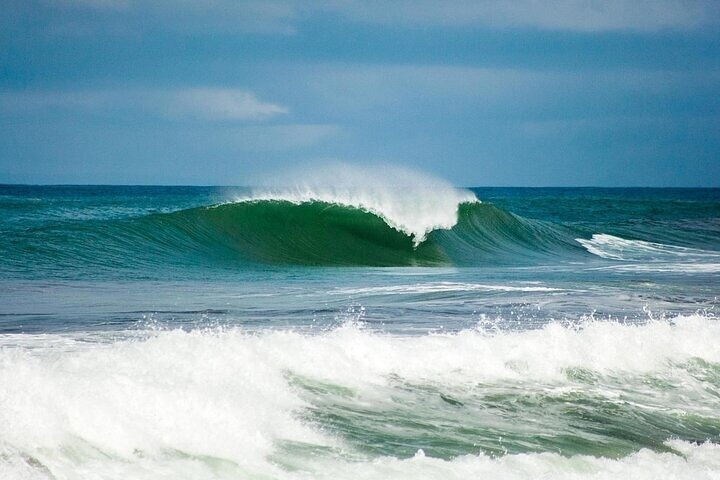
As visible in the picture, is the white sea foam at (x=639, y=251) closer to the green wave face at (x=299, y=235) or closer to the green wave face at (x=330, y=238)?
the green wave face at (x=330, y=238)

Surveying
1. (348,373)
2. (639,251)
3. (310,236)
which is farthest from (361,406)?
(639,251)

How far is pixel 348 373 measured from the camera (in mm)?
7332

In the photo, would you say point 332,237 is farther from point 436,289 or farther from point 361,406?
point 361,406

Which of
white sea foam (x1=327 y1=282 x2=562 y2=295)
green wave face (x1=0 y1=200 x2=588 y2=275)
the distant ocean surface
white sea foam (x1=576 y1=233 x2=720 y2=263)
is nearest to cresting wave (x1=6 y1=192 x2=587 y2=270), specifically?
green wave face (x1=0 y1=200 x2=588 y2=275)

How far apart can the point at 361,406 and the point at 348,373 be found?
641 millimetres

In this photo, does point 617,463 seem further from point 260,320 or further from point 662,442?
point 260,320

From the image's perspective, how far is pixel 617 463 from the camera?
582 centimetres

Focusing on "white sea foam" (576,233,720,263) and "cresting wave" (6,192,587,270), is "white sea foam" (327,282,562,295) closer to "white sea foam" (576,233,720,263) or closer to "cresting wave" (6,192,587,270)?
"cresting wave" (6,192,587,270)

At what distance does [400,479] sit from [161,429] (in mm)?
1463

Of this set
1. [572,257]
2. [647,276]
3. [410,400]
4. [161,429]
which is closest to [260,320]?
[410,400]

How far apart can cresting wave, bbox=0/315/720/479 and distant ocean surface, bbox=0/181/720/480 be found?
2 centimetres

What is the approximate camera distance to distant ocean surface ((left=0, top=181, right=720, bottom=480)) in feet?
17.6

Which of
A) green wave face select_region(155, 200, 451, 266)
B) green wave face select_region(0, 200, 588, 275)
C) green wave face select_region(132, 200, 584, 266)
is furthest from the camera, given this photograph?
green wave face select_region(132, 200, 584, 266)

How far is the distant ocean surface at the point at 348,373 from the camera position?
536cm
